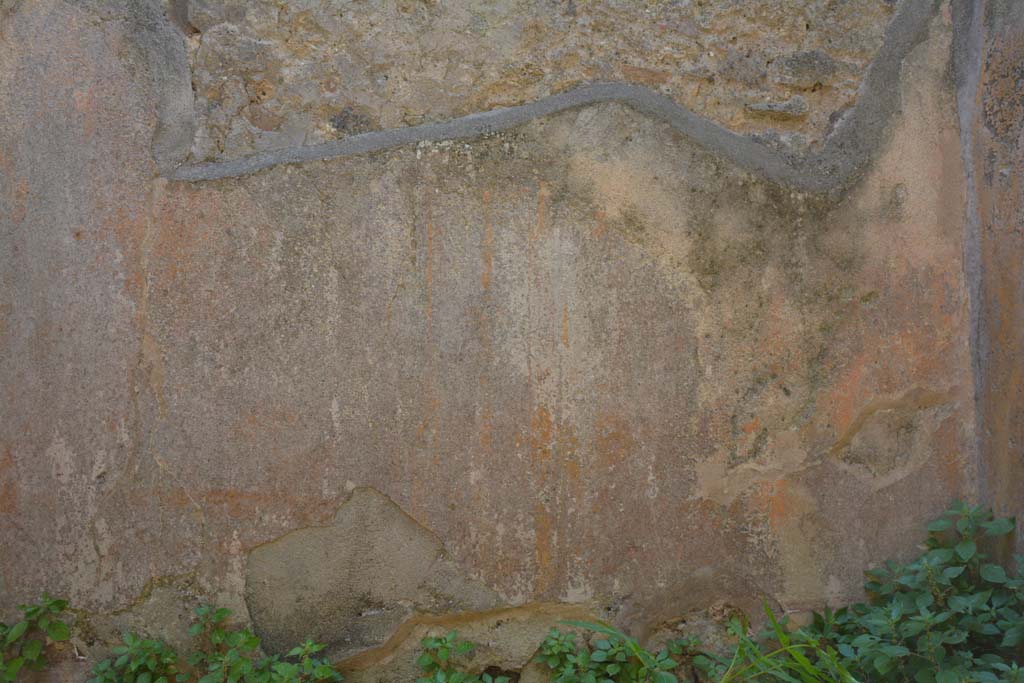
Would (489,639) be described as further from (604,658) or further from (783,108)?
(783,108)

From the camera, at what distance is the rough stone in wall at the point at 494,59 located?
1941 millimetres

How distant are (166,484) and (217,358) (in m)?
0.28

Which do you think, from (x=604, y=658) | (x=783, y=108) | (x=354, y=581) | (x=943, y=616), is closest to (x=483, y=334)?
Result: (x=354, y=581)

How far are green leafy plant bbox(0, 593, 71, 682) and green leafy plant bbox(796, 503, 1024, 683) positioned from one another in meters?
1.50

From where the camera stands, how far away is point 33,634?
1869 millimetres

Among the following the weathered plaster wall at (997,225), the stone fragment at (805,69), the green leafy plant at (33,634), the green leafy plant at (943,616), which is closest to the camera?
the green leafy plant at (943,616)

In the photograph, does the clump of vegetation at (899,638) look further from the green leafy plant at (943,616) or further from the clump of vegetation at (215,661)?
the clump of vegetation at (215,661)

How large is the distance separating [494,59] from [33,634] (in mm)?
1535

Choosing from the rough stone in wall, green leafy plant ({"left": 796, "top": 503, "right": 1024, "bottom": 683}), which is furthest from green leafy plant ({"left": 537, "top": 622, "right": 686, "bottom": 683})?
the rough stone in wall

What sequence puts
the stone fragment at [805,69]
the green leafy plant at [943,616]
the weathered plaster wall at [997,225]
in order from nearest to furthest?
the green leafy plant at [943,616]
the weathered plaster wall at [997,225]
the stone fragment at [805,69]

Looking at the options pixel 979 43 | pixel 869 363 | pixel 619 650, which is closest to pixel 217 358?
pixel 619 650

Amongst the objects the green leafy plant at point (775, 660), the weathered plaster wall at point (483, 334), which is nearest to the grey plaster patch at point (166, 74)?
the weathered plaster wall at point (483, 334)

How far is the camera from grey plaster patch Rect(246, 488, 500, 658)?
1.88 metres

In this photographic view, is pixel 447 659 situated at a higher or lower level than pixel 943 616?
lower
